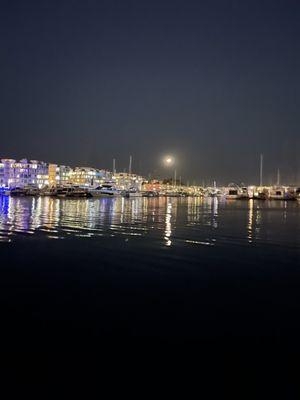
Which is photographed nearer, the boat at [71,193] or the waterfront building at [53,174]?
the boat at [71,193]

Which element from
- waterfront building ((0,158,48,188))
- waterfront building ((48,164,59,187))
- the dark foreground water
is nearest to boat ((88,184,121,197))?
waterfront building ((0,158,48,188))

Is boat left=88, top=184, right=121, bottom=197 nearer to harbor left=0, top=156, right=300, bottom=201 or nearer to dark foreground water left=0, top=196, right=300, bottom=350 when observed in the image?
harbor left=0, top=156, right=300, bottom=201

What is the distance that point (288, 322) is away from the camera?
5.35 meters

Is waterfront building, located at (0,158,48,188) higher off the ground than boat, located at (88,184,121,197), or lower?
higher

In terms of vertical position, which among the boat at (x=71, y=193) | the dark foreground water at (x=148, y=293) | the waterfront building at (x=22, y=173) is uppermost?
the waterfront building at (x=22, y=173)

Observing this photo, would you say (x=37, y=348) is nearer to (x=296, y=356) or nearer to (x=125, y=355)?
(x=125, y=355)

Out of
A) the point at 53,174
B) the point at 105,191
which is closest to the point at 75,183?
the point at 53,174

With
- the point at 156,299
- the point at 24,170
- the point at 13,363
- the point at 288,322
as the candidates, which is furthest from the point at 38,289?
the point at 24,170

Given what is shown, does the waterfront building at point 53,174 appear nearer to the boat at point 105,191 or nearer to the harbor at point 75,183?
the harbor at point 75,183

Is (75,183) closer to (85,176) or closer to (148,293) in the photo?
(85,176)

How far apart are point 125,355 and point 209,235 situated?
38.7 feet

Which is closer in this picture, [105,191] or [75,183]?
[105,191]

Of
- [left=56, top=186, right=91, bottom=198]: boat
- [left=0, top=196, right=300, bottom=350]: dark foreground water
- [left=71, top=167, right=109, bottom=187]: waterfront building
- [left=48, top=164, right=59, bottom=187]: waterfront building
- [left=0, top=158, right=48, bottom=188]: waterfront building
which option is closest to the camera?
[left=0, top=196, right=300, bottom=350]: dark foreground water

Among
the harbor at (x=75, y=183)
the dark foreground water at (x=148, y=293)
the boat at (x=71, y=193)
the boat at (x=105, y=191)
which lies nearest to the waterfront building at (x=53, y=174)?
the harbor at (x=75, y=183)
